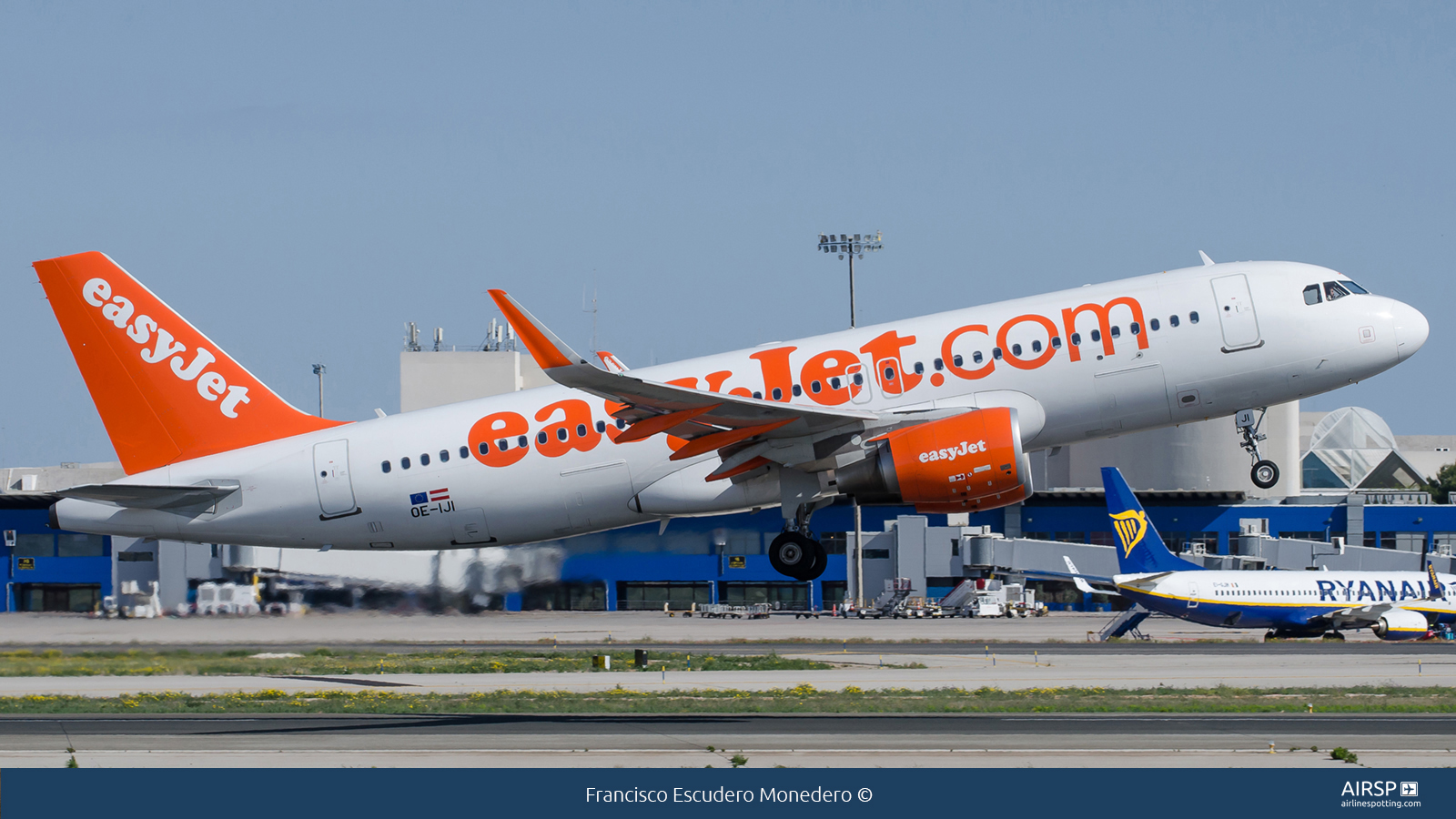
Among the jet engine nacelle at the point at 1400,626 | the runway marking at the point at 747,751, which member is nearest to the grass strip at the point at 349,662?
the runway marking at the point at 747,751

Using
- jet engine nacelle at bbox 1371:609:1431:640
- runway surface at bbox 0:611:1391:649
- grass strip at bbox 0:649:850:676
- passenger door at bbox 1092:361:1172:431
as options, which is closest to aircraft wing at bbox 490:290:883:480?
passenger door at bbox 1092:361:1172:431

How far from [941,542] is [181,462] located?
5400 cm

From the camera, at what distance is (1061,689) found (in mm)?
42125

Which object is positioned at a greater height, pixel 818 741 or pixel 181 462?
pixel 181 462

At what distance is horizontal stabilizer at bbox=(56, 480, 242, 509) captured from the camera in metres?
31.4

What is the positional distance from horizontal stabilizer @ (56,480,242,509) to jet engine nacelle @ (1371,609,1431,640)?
50944mm

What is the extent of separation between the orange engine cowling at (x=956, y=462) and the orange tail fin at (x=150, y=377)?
13.1 m

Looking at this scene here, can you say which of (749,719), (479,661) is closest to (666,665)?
(479,661)

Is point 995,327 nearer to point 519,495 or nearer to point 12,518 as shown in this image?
point 519,495

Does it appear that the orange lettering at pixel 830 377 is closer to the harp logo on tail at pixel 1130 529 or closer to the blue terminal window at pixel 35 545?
the blue terminal window at pixel 35 545

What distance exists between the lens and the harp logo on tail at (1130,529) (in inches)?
2621

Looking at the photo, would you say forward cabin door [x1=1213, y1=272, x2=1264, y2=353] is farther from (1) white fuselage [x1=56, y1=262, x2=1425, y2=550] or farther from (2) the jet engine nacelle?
(2) the jet engine nacelle

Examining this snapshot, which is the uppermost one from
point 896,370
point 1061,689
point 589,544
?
point 896,370

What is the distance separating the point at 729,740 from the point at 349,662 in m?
24.9
